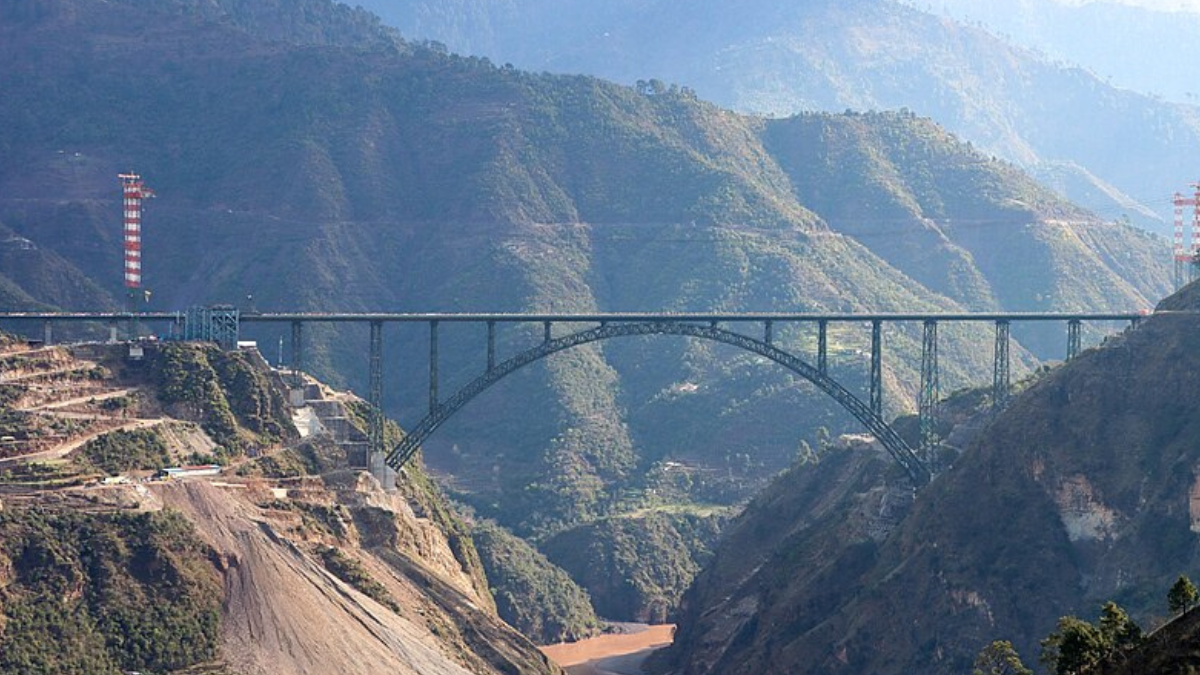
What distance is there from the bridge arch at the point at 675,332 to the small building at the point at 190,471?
1594 centimetres

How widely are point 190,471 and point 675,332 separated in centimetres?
3309

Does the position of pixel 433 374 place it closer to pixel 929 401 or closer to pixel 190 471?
pixel 190 471

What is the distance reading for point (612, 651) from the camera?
14888 cm

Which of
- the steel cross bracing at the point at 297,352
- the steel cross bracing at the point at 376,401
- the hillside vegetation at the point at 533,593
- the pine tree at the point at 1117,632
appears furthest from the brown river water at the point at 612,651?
the pine tree at the point at 1117,632

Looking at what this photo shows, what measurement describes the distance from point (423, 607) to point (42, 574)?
22.3 m

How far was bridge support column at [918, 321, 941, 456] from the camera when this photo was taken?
13300 cm

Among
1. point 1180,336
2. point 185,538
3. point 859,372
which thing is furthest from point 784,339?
point 185,538

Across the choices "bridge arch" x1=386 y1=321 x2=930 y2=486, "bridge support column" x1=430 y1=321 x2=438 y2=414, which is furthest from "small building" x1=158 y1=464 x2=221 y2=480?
"bridge support column" x1=430 y1=321 x2=438 y2=414

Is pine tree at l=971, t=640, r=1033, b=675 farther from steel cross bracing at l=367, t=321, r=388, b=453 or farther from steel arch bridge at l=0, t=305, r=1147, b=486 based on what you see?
steel cross bracing at l=367, t=321, r=388, b=453

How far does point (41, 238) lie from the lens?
198500 mm

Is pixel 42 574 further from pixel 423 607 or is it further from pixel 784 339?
pixel 784 339

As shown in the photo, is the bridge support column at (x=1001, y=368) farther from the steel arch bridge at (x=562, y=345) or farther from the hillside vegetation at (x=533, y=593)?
the hillside vegetation at (x=533, y=593)

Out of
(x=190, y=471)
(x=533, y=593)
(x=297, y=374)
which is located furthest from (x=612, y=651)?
(x=190, y=471)

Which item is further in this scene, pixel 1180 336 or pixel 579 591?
pixel 579 591
